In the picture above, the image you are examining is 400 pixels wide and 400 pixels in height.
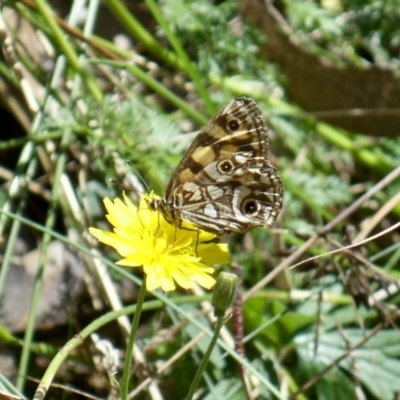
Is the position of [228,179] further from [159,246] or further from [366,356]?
[366,356]

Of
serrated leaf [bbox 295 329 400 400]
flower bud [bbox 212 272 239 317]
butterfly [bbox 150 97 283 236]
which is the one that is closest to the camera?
flower bud [bbox 212 272 239 317]

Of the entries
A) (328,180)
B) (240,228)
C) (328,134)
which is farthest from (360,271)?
(328,134)

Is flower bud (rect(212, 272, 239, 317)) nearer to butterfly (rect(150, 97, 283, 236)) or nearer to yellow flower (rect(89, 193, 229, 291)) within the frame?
yellow flower (rect(89, 193, 229, 291))

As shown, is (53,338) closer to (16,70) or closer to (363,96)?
(16,70)

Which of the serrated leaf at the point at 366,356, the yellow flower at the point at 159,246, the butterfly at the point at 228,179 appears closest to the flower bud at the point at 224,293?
the yellow flower at the point at 159,246

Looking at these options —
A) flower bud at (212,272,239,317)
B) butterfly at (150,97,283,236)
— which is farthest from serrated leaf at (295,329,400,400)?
flower bud at (212,272,239,317)

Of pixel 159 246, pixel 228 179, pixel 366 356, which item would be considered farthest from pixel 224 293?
pixel 366 356
